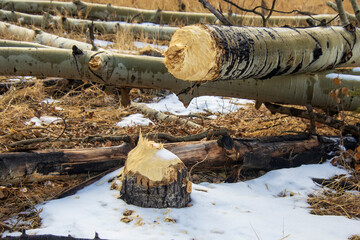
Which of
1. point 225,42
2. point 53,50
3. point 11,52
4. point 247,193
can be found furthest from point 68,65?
point 247,193

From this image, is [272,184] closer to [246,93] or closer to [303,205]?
[303,205]

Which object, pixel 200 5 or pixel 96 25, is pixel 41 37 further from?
pixel 200 5

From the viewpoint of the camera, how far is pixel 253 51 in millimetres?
2619

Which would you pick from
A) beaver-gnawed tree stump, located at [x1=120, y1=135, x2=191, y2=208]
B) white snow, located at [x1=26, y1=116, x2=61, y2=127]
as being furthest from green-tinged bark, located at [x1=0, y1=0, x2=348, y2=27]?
beaver-gnawed tree stump, located at [x1=120, y1=135, x2=191, y2=208]

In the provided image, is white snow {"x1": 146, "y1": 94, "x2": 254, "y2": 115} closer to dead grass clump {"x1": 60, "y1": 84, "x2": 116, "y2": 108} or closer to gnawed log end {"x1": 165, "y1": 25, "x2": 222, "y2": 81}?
dead grass clump {"x1": 60, "y1": 84, "x2": 116, "y2": 108}

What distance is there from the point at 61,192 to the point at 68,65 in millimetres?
1261

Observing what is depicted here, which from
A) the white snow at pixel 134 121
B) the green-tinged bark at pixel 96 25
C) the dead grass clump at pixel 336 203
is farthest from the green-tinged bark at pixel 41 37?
the dead grass clump at pixel 336 203

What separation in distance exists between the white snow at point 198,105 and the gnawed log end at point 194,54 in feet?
8.91

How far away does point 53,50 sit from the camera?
346 cm

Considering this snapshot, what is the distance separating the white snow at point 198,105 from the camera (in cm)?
543

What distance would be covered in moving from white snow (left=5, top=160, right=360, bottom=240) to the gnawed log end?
0.91 metres

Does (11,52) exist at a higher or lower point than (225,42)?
lower

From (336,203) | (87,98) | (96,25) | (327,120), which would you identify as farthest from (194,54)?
(96,25)

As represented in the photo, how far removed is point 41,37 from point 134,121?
308 centimetres
